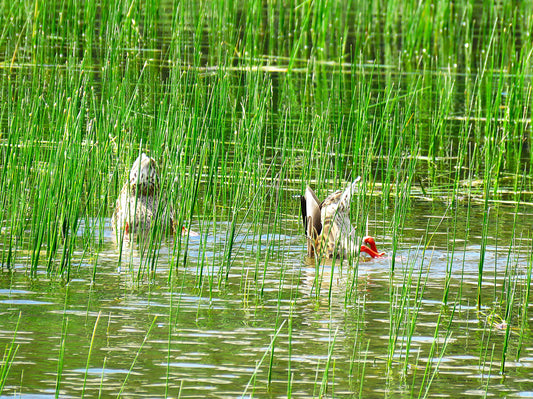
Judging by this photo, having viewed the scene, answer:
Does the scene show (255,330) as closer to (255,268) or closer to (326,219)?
(255,268)

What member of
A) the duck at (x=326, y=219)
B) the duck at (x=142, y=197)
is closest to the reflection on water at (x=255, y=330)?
the duck at (x=326, y=219)

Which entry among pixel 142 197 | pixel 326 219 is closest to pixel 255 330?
pixel 326 219

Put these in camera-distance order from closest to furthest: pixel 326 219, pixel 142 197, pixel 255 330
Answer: pixel 255 330
pixel 326 219
pixel 142 197

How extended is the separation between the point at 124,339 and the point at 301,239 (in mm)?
3210

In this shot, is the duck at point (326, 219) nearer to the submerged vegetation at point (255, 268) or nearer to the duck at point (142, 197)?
the submerged vegetation at point (255, 268)

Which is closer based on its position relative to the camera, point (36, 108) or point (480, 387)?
point (480, 387)

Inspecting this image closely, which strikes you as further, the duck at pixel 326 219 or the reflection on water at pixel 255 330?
the duck at pixel 326 219

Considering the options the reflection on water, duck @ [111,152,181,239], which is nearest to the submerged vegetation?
the reflection on water

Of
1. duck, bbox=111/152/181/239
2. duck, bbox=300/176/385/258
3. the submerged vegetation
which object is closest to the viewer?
the submerged vegetation

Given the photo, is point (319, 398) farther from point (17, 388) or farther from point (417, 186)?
point (417, 186)

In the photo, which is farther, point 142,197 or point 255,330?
point 142,197

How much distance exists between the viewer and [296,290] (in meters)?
7.09

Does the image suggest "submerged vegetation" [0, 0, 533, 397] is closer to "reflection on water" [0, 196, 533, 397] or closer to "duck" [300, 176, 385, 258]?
"reflection on water" [0, 196, 533, 397]

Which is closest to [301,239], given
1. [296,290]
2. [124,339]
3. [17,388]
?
[296,290]
